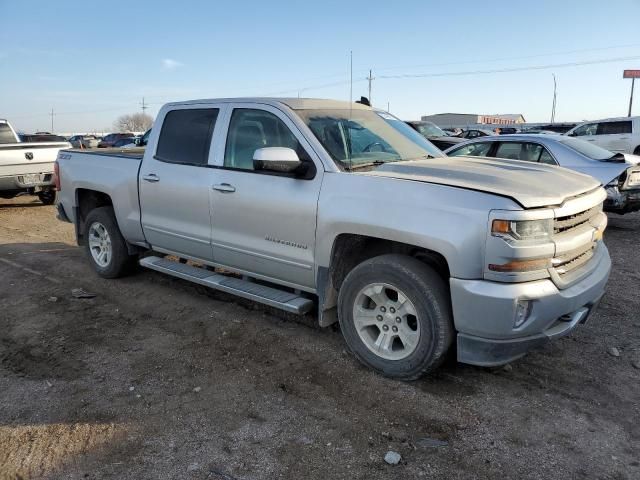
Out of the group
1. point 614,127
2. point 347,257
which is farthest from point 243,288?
point 614,127

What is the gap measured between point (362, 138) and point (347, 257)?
3.36ft

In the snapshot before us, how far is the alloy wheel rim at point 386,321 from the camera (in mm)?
3551

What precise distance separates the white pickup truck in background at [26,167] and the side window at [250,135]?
7.90 m

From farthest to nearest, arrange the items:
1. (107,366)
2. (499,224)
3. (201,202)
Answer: (201,202), (107,366), (499,224)

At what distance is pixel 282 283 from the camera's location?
4.32 meters

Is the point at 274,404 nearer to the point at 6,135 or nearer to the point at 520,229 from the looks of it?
the point at 520,229

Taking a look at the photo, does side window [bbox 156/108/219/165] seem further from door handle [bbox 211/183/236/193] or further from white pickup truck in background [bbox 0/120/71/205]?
white pickup truck in background [bbox 0/120/71/205]

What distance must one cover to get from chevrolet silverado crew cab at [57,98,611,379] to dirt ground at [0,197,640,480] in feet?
1.20

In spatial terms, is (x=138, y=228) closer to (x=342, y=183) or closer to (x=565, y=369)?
(x=342, y=183)

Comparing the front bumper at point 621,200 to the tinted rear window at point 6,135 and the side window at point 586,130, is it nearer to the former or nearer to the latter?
the side window at point 586,130

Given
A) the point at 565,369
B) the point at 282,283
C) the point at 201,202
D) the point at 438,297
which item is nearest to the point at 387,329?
the point at 438,297

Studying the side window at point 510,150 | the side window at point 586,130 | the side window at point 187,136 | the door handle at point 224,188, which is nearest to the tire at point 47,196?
the side window at point 187,136

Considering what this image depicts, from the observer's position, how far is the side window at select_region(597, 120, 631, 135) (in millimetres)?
16158

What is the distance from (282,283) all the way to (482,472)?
2.14m
